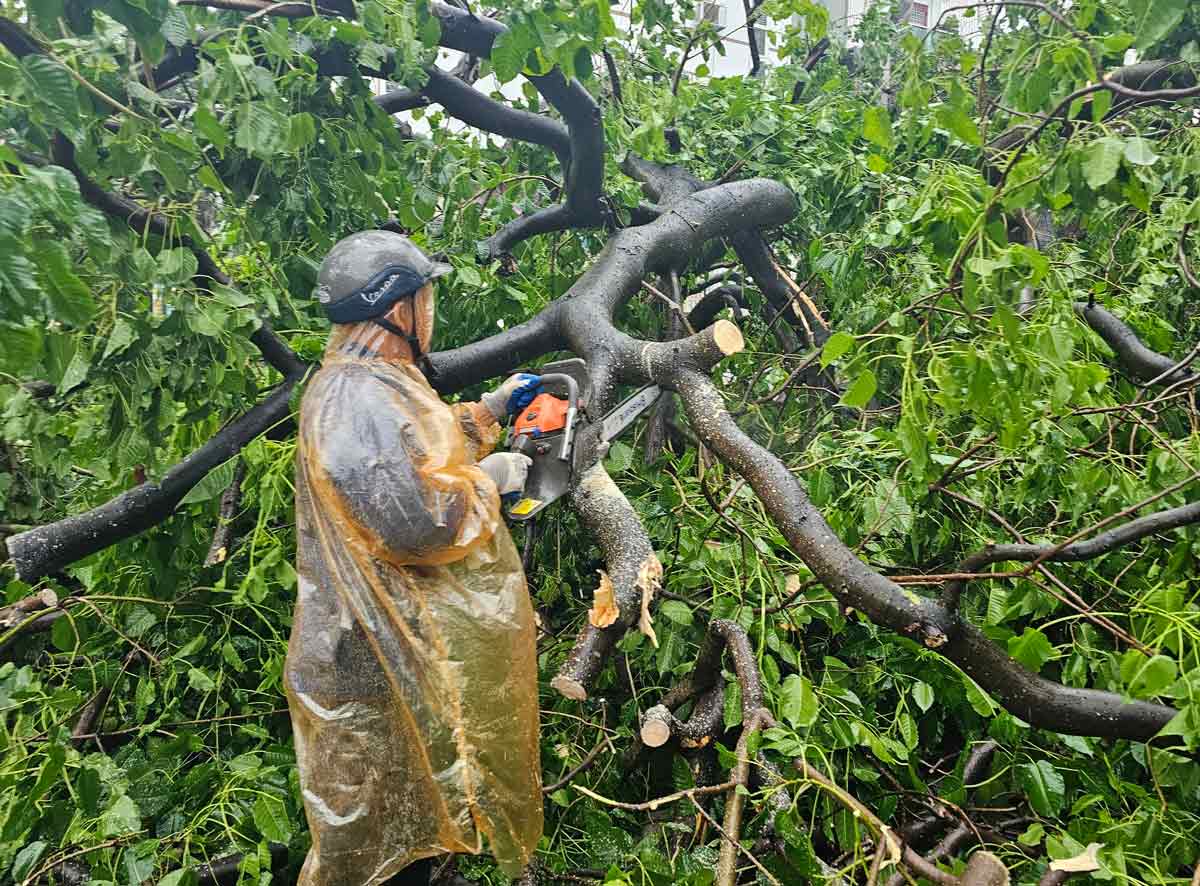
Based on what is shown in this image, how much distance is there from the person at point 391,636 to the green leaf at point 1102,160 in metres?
1.14

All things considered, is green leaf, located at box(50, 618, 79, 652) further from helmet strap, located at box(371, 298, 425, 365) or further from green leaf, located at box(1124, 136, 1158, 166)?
green leaf, located at box(1124, 136, 1158, 166)

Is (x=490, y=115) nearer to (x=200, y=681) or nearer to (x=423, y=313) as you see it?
(x=423, y=313)

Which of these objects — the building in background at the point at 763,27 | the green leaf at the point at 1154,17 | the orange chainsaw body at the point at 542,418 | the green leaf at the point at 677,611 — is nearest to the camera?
the green leaf at the point at 1154,17

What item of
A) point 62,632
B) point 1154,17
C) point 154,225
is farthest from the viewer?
point 62,632

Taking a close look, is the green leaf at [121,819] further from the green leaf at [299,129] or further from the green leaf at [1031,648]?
the green leaf at [1031,648]

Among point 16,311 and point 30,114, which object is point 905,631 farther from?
point 30,114

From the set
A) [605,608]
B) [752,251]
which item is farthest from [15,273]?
[752,251]

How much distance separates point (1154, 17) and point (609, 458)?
5.11 feet

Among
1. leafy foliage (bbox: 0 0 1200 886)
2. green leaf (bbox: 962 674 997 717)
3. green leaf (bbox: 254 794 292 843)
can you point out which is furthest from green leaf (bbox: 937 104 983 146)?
green leaf (bbox: 254 794 292 843)

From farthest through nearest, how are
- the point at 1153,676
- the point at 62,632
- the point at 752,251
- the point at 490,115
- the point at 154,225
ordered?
the point at 752,251 → the point at 490,115 → the point at 62,632 → the point at 154,225 → the point at 1153,676

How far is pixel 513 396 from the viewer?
195cm

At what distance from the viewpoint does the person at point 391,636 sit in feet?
5.09

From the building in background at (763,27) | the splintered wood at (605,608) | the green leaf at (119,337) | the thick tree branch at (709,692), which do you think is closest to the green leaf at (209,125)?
the green leaf at (119,337)

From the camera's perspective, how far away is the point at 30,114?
150 centimetres
